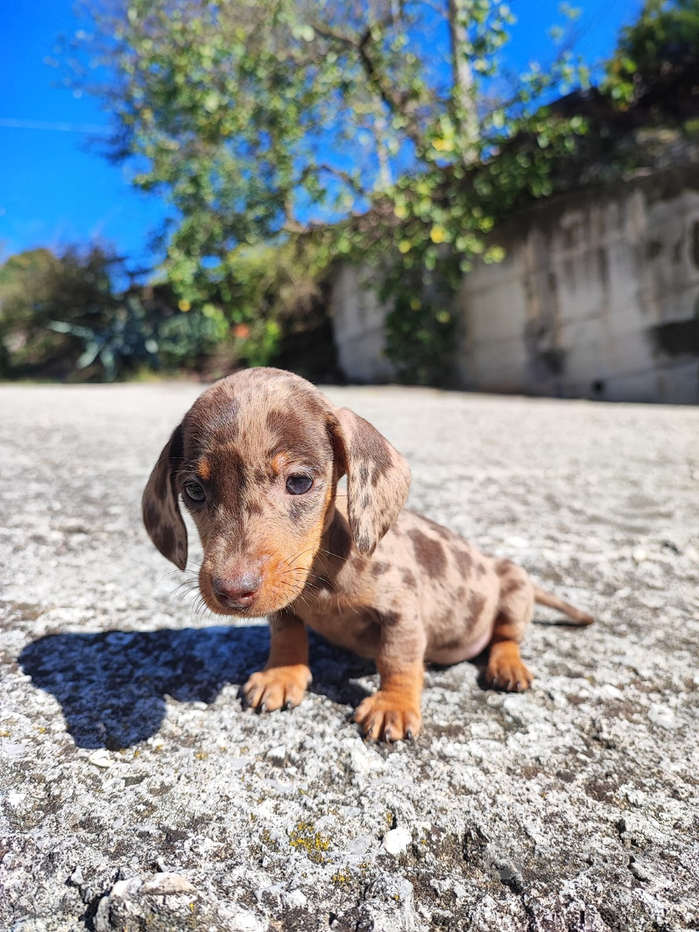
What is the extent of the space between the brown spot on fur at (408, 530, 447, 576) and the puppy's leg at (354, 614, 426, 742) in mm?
317

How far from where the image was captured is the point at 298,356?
660 inches

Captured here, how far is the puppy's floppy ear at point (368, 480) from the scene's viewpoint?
211 cm

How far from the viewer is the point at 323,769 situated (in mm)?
2061

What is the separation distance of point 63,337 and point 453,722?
21.1 metres

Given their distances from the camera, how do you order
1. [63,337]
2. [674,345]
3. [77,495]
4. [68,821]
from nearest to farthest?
1. [68,821]
2. [77,495]
3. [674,345]
4. [63,337]

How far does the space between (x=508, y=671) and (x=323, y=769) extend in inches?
36.0

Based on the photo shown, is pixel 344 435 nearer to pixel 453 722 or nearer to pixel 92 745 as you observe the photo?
pixel 453 722

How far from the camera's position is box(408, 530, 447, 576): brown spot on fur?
2.60 metres

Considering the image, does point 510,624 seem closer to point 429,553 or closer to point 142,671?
point 429,553

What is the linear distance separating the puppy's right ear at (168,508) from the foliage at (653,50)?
11.1 meters

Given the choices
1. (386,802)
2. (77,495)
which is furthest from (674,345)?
(386,802)

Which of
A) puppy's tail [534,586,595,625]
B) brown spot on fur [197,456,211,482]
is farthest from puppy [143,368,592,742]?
puppy's tail [534,586,595,625]

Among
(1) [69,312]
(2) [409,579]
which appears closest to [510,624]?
(2) [409,579]

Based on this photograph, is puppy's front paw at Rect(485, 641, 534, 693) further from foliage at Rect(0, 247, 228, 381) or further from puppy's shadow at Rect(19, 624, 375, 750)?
foliage at Rect(0, 247, 228, 381)
